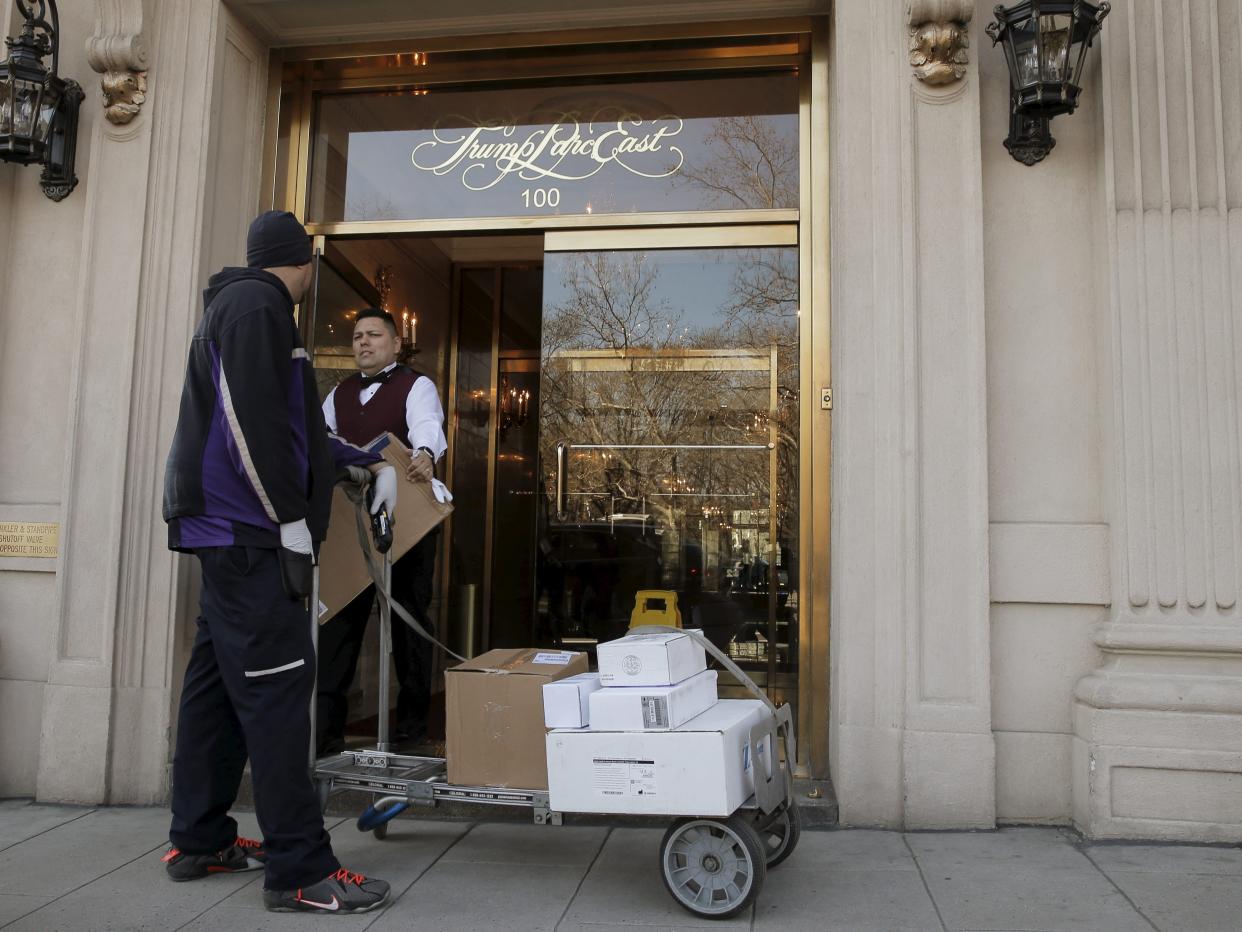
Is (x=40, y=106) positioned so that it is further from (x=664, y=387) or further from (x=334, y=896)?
(x=334, y=896)

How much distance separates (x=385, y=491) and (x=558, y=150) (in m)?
2.90

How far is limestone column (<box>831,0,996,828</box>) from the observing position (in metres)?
4.05

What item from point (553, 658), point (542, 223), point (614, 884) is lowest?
point (614, 884)

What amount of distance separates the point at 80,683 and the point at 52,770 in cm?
40

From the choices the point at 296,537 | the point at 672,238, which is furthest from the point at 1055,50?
the point at 296,537

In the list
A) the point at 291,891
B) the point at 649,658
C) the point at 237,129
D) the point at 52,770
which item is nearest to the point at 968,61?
the point at 649,658

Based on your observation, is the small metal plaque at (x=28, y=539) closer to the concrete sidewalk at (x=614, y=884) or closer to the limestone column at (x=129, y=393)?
the limestone column at (x=129, y=393)

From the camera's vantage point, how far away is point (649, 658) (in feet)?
10.2

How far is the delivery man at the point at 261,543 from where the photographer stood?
3.13 m

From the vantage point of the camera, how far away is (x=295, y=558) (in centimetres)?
322

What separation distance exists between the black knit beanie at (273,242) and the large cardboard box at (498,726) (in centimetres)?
152

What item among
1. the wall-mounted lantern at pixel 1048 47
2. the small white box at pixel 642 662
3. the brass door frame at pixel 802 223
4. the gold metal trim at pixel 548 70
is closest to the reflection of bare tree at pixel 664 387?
the brass door frame at pixel 802 223

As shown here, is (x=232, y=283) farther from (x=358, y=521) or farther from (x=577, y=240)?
(x=577, y=240)

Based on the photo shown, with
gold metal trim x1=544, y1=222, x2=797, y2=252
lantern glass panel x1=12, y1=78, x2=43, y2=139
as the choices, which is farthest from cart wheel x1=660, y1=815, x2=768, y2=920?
lantern glass panel x1=12, y1=78, x2=43, y2=139
